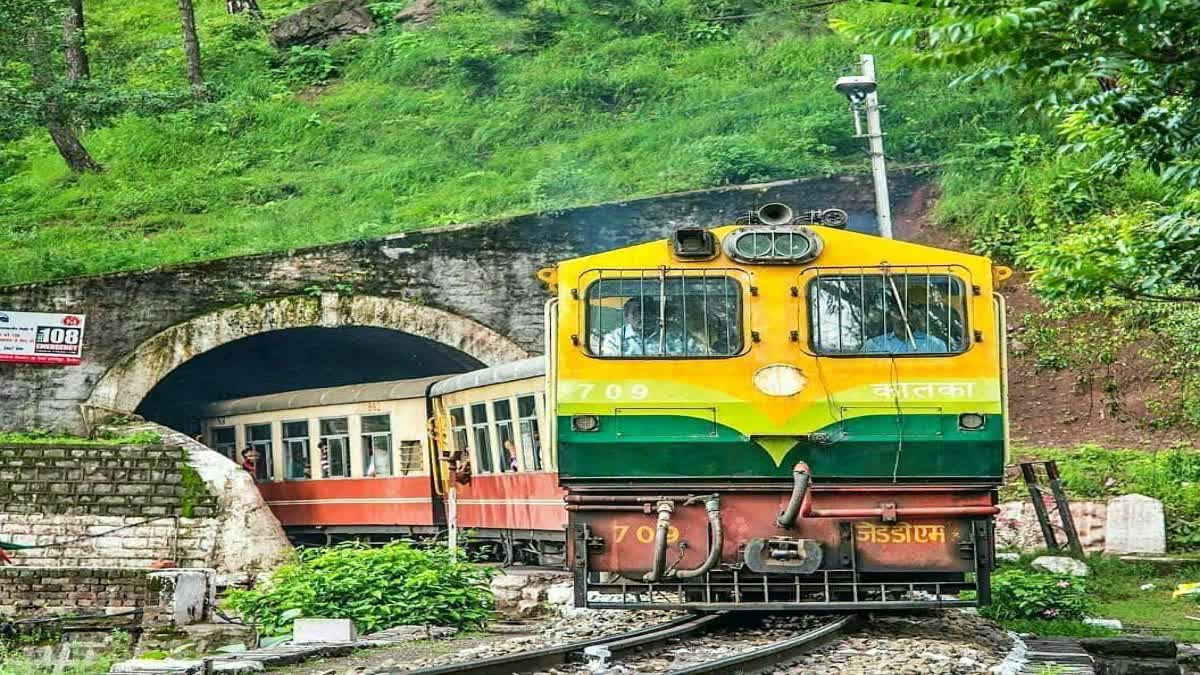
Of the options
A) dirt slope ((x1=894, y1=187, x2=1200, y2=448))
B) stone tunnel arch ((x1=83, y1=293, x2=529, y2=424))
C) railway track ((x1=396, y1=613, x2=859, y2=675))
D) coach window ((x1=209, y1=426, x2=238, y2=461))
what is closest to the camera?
railway track ((x1=396, y1=613, x2=859, y2=675))

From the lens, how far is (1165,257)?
9.85 meters

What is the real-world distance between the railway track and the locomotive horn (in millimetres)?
2538

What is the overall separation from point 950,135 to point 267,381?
12.7 meters

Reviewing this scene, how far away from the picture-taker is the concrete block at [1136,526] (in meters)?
16.8

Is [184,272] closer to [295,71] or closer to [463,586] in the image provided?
[463,586]

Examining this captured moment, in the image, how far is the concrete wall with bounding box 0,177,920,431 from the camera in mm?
22516

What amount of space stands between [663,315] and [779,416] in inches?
37.9

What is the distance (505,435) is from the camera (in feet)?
59.5

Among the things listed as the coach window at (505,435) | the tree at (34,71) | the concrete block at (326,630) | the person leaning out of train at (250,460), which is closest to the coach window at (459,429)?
the coach window at (505,435)

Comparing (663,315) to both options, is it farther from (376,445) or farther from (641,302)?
(376,445)

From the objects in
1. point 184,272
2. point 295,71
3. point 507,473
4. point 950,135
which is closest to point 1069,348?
point 950,135

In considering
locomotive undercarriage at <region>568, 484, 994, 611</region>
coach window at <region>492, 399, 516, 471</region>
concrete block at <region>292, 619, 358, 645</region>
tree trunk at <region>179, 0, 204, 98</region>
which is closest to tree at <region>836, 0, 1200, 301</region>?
locomotive undercarriage at <region>568, 484, 994, 611</region>

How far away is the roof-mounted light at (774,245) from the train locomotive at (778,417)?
1 cm

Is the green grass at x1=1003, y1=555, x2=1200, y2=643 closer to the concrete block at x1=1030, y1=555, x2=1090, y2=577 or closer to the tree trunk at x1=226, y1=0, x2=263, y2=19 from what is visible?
the concrete block at x1=1030, y1=555, x2=1090, y2=577
